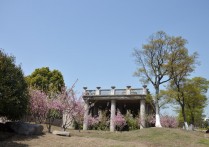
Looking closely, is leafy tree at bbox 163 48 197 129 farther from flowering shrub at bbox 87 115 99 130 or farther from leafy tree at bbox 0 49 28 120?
leafy tree at bbox 0 49 28 120

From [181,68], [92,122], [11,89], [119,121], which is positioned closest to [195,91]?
[181,68]

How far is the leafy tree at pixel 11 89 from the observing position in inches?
595

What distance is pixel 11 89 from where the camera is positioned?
15.5m

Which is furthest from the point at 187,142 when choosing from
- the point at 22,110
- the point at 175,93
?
the point at 22,110

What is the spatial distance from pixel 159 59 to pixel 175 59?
80.1 inches

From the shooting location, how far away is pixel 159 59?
3155 cm

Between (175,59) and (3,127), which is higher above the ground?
(175,59)

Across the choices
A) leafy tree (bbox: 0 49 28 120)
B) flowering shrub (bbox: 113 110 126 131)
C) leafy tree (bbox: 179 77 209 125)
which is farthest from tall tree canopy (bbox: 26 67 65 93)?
leafy tree (bbox: 0 49 28 120)

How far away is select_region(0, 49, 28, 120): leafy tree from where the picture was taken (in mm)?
15117

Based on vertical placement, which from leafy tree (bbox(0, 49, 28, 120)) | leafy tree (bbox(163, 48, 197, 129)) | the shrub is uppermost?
leafy tree (bbox(163, 48, 197, 129))

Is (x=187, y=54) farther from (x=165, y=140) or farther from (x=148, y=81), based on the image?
(x=165, y=140)

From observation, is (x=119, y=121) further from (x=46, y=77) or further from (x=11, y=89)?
(x=46, y=77)

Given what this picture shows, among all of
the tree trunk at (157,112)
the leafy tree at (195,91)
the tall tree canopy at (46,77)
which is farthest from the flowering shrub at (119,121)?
the tall tree canopy at (46,77)

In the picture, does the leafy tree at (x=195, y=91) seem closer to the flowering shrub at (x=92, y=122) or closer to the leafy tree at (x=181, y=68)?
the leafy tree at (x=181, y=68)
